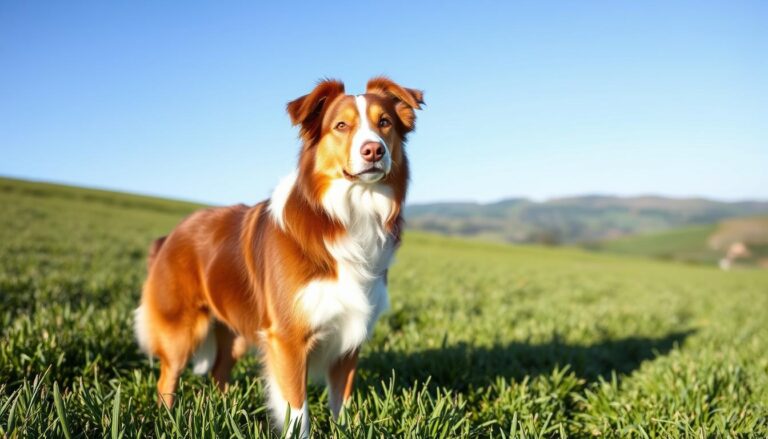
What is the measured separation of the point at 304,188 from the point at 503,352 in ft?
10.2

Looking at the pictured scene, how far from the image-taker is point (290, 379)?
281cm

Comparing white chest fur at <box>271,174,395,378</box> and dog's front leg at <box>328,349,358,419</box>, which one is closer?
white chest fur at <box>271,174,395,378</box>

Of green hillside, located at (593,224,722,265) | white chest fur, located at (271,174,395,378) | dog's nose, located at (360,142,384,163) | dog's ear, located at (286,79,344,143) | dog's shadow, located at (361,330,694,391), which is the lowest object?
green hillside, located at (593,224,722,265)

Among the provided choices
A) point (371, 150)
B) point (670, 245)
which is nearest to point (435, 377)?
point (371, 150)

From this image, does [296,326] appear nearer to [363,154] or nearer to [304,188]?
[304,188]

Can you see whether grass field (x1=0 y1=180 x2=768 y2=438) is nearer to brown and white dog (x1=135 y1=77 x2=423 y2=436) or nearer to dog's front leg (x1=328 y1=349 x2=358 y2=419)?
dog's front leg (x1=328 y1=349 x2=358 y2=419)

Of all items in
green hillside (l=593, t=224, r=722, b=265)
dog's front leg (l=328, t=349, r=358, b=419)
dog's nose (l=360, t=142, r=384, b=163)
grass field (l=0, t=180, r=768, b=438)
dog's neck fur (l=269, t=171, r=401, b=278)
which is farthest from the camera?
green hillside (l=593, t=224, r=722, b=265)

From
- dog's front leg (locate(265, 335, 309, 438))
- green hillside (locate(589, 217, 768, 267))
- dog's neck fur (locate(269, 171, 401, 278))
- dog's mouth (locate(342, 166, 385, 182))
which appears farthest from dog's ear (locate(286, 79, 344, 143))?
green hillside (locate(589, 217, 768, 267))

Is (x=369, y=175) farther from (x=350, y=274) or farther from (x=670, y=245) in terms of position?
(x=670, y=245)

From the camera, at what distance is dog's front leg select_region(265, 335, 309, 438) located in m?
2.81

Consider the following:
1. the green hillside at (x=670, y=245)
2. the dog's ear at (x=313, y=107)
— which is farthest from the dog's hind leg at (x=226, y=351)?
the green hillside at (x=670, y=245)

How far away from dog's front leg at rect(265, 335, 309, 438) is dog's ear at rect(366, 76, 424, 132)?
1.62 m

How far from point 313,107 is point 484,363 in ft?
9.48

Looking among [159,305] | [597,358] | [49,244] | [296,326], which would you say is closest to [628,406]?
[597,358]
